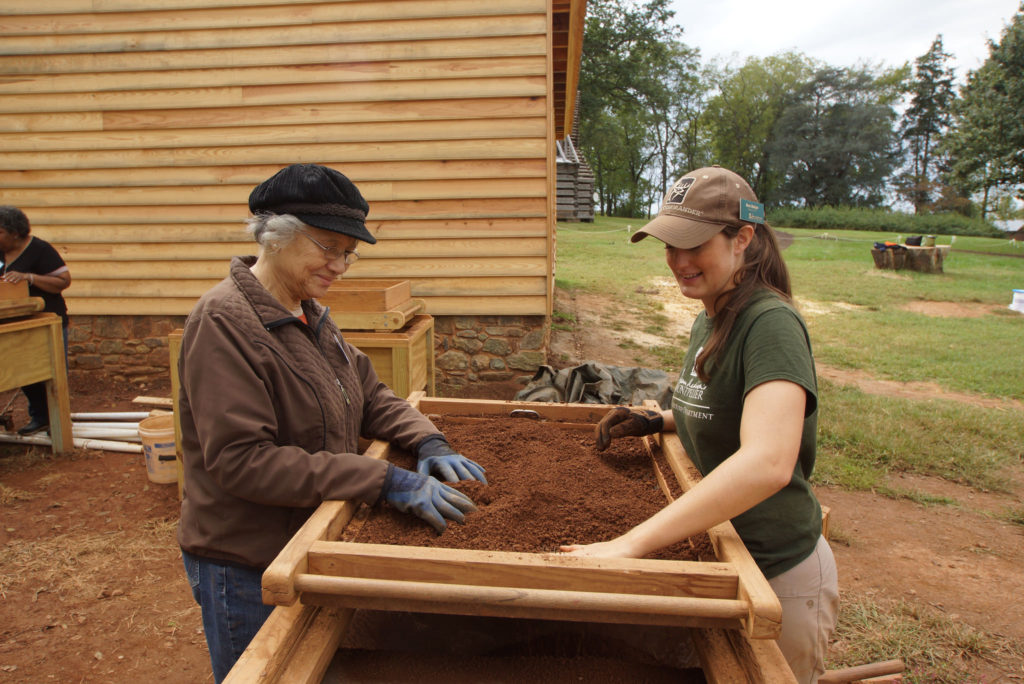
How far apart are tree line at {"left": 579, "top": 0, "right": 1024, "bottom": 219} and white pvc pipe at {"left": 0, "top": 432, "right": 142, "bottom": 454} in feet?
98.8

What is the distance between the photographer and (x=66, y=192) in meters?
6.89

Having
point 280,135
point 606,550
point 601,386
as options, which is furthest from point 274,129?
point 606,550

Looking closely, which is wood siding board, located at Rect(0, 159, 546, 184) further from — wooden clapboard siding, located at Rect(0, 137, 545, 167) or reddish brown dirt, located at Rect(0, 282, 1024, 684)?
reddish brown dirt, located at Rect(0, 282, 1024, 684)

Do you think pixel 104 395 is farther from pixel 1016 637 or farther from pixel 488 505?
pixel 1016 637

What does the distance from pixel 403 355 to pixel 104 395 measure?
469 cm

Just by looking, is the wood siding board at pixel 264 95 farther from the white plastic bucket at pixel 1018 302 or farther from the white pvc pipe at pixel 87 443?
the white plastic bucket at pixel 1018 302

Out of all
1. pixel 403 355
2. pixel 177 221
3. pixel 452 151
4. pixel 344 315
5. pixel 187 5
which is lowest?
pixel 403 355

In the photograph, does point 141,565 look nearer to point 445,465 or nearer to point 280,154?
point 445,465

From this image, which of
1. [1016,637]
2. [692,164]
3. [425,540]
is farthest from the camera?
[692,164]

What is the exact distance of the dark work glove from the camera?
7.02ft

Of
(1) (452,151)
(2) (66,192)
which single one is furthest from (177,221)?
(1) (452,151)

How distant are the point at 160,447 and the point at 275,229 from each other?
371cm

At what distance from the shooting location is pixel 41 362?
17.4ft

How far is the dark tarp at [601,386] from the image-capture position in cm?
513
